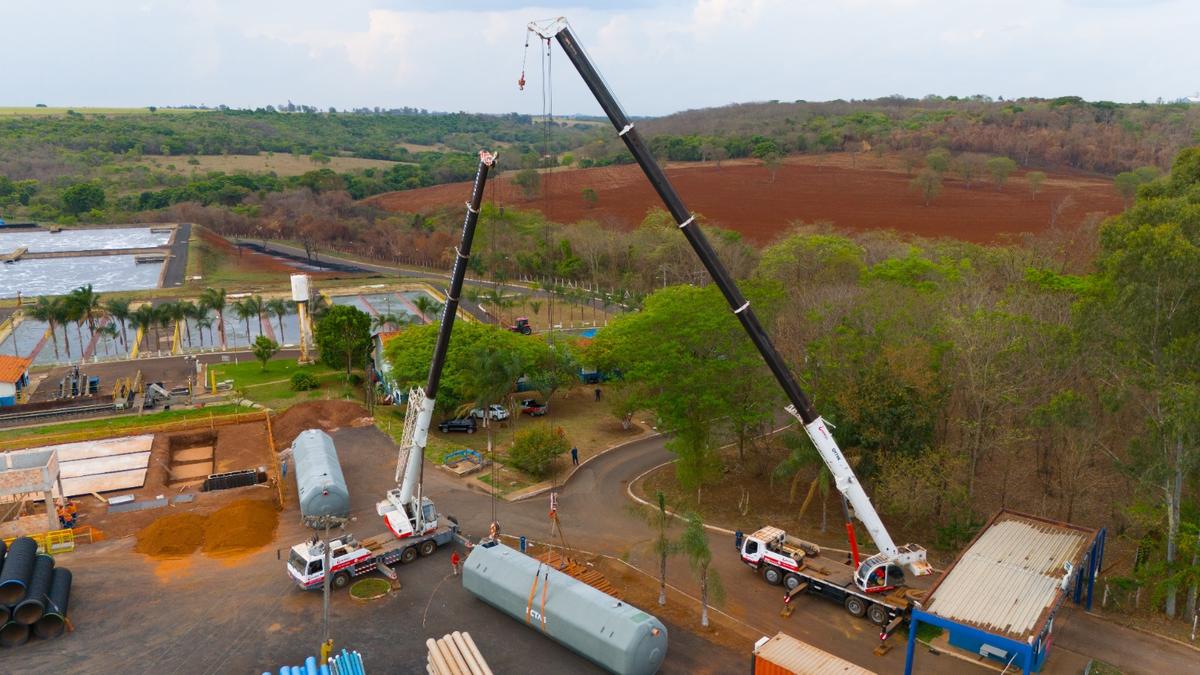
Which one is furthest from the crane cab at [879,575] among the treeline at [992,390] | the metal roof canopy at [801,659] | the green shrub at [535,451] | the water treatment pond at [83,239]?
the water treatment pond at [83,239]

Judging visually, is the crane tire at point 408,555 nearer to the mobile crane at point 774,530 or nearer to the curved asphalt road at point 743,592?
the curved asphalt road at point 743,592

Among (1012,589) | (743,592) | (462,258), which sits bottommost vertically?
(743,592)

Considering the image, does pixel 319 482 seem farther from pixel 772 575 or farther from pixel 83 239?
pixel 83 239

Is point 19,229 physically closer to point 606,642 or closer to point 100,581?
point 100,581

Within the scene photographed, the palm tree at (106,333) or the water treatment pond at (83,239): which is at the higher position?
the water treatment pond at (83,239)

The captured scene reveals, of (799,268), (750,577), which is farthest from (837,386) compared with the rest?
(799,268)

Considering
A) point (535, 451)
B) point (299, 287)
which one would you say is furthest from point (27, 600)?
point (299, 287)
